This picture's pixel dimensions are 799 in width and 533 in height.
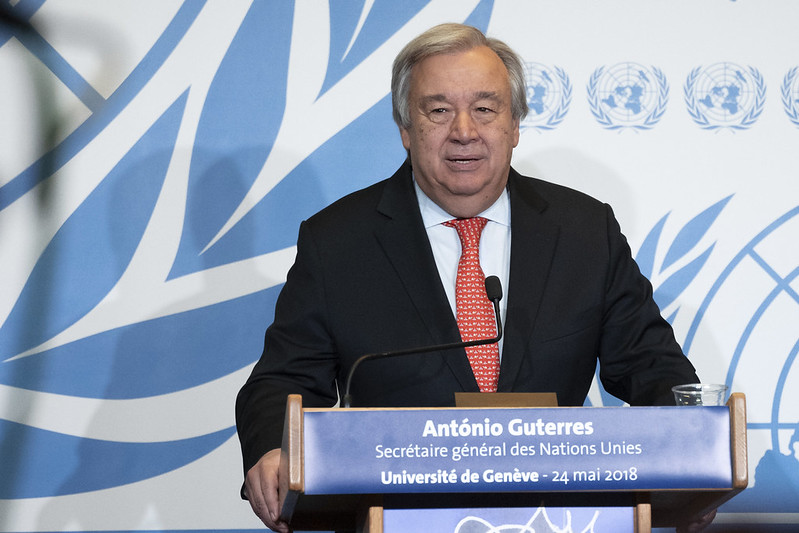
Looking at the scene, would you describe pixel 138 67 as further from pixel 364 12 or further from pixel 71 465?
pixel 71 465

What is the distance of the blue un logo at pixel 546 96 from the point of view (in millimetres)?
3260

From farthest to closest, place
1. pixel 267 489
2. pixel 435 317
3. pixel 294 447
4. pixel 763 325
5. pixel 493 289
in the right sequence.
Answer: pixel 763 325
pixel 435 317
pixel 493 289
pixel 267 489
pixel 294 447

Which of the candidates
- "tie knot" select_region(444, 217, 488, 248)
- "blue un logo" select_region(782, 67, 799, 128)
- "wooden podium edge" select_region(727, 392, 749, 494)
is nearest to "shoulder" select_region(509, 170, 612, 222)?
"tie knot" select_region(444, 217, 488, 248)

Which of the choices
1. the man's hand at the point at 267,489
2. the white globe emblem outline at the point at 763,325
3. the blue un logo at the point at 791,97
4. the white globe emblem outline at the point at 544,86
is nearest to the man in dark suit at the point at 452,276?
the man's hand at the point at 267,489

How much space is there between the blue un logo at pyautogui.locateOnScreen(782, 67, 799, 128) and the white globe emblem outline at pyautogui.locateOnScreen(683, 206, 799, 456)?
328 mm

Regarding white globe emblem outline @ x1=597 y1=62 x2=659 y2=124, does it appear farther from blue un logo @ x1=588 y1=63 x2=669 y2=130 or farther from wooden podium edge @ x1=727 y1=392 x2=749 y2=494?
wooden podium edge @ x1=727 y1=392 x2=749 y2=494

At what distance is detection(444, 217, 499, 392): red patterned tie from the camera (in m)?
2.34

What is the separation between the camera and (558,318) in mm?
2367

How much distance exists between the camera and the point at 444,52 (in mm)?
2492

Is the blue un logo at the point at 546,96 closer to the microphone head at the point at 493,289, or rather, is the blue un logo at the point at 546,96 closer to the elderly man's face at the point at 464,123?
the elderly man's face at the point at 464,123

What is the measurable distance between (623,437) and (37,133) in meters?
2.41

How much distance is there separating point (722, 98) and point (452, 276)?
1310 millimetres

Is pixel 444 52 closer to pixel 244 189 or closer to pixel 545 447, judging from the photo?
pixel 244 189

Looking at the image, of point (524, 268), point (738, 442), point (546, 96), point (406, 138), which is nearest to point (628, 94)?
point (546, 96)
